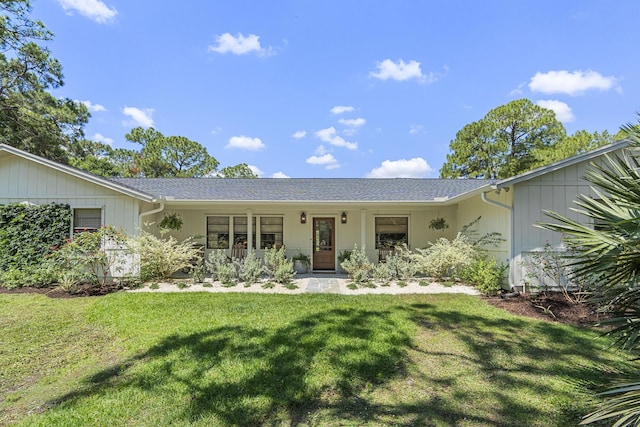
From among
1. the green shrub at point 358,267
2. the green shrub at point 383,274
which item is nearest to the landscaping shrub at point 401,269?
the green shrub at point 383,274

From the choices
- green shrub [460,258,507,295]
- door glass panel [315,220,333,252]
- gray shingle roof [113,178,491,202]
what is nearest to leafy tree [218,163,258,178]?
gray shingle roof [113,178,491,202]

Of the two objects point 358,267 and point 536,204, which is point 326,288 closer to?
point 358,267

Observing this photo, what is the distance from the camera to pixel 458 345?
4.16 metres

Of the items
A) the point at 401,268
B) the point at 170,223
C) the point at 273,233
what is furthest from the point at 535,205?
the point at 170,223

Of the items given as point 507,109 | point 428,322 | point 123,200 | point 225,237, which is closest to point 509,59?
point 428,322

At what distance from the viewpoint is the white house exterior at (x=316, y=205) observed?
7.14 meters

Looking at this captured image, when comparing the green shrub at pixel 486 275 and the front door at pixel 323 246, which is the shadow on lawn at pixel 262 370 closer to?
the green shrub at pixel 486 275

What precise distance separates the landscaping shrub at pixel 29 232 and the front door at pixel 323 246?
7.42 m

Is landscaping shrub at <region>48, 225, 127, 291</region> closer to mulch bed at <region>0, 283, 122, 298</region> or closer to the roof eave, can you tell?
mulch bed at <region>0, 283, 122, 298</region>

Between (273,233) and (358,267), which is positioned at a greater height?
(273,233)

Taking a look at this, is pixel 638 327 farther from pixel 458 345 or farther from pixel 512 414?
pixel 458 345

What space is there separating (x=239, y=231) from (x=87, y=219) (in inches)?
178

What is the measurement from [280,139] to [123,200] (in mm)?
10440

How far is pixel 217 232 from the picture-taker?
11.1 m
